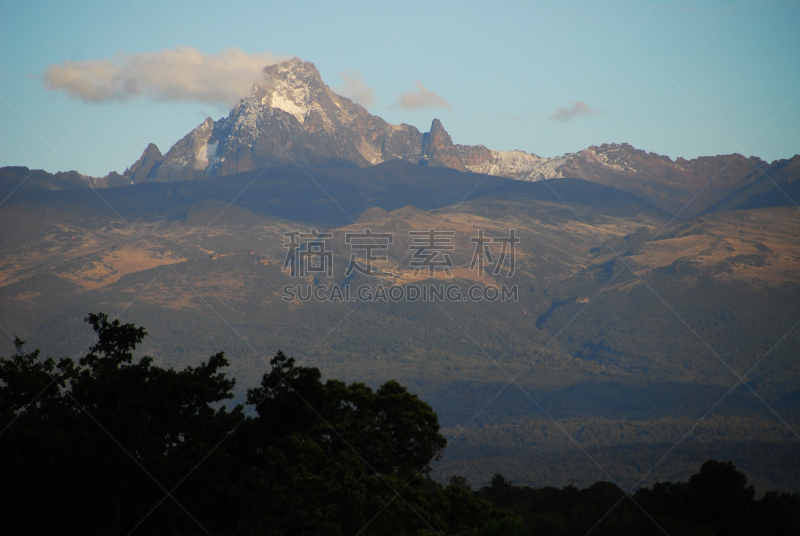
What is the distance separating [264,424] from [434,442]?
339 inches

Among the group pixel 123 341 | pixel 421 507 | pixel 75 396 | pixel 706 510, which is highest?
pixel 123 341

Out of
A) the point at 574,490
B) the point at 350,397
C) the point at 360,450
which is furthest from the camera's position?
the point at 574,490

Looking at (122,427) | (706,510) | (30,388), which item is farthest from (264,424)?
(706,510)

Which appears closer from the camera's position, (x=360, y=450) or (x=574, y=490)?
(x=360, y=450)

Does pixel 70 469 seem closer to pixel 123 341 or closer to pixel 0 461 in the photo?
pixel 0 461

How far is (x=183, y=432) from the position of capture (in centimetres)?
3616

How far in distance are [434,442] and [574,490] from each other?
175 ft

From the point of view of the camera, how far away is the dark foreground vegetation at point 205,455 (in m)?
31.8

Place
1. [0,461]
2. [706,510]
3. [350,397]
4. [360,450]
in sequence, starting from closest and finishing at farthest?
[0,461], [360,450], [350,397], [706,510]

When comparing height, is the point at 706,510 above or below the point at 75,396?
below

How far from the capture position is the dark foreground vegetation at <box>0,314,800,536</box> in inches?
1250

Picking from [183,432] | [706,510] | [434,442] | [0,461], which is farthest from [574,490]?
[0,461]

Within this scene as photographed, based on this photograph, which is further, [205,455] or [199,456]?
[205,455]

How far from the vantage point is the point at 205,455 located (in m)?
35.0
